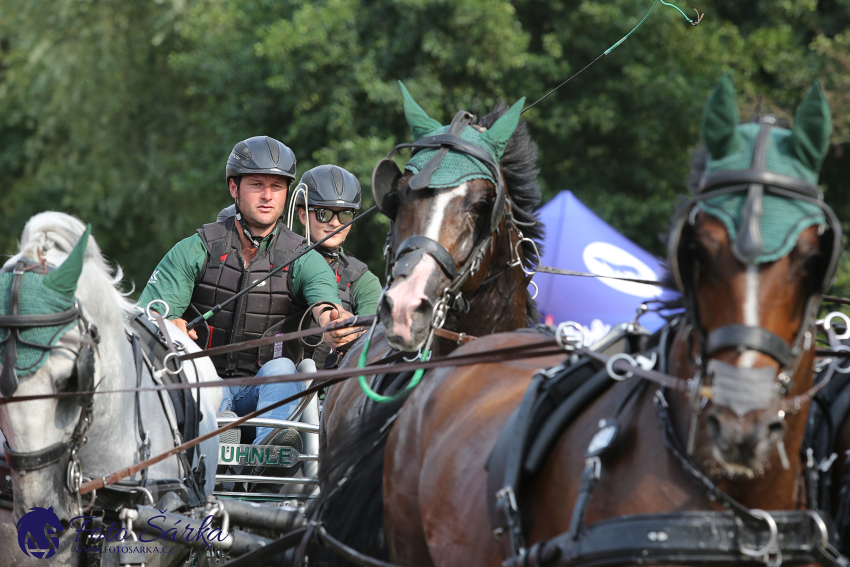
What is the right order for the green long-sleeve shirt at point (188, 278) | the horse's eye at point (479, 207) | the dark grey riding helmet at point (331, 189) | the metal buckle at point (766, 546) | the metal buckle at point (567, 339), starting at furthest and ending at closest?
1. the dark grey riding helmet at point (331, 189)
2. the green long-sleeve shirt at point (188, 278)
3. the horse's eye at point (479, 207)
4. the metal buckle at point (567, 339)
5. the metal buckle at point (766, 546)

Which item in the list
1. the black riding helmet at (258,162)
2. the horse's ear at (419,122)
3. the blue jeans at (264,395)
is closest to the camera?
the horse's ear at (419,122)

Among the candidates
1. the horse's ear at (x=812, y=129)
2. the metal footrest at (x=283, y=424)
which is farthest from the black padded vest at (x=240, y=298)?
the horse's ear at (x=812, y=129)

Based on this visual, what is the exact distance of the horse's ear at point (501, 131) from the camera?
3688 millimetres

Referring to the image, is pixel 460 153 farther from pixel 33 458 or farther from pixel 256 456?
pixel 256 456

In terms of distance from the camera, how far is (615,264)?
11.0 meters

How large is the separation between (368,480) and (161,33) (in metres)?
15.5


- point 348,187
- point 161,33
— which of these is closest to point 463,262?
point 348,187

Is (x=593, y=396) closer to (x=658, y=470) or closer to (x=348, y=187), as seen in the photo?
(x=658, y=470)

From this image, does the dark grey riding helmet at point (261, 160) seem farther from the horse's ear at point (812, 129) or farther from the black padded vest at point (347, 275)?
the horse's ear at point (812, 129)

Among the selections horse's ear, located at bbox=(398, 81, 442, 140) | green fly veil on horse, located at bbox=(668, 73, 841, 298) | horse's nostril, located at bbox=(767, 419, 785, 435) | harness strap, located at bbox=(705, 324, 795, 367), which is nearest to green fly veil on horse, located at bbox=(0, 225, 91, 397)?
horse's ear, located at bbox=(398, 81, 442, 140)

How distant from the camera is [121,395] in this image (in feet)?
13.1

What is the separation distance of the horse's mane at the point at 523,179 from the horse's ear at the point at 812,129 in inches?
72.0

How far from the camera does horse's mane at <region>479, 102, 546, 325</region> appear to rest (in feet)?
12.6

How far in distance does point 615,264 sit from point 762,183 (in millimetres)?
9103
